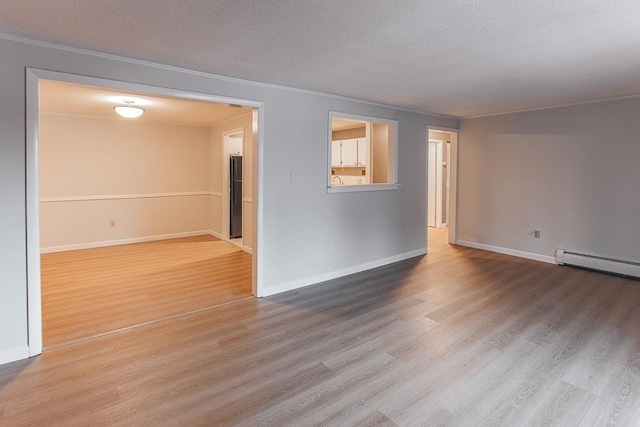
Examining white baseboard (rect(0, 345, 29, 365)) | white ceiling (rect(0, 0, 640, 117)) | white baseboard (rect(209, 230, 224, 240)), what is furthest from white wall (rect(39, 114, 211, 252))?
white ceiling (rect(0, 0, 640, 117))

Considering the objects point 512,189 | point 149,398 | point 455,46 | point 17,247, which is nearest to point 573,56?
point 455,46

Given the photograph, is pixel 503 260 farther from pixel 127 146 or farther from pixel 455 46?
pixel 127 146

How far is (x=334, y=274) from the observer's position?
4.77m

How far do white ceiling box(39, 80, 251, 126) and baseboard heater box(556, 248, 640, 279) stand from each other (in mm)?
4999

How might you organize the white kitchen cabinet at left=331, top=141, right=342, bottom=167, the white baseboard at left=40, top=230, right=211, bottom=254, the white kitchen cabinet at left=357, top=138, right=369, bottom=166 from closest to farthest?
the white baseboard at left=40, top=230, right=211, bottom=254
the white kitchen cabinet at left=357, top=138, right=369, bottom=166
the white kitchen cabinet at left=331, top=141, right=342, bottom=167

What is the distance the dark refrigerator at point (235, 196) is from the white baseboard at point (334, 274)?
3.17 metres

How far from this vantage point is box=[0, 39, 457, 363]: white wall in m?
2.62

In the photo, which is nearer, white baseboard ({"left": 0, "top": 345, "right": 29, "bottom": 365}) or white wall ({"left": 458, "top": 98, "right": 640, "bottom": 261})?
white baseboard ({"left": 0, "top": 345, "right": 29, "bottom": 365})

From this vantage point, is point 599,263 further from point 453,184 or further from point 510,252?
point 453,184

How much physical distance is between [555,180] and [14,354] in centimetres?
662

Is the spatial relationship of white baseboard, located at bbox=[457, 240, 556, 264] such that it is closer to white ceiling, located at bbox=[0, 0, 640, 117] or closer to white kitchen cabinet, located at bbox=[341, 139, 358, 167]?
white kitchen cabinet, located at bbox=[341, 139, 358, 167]

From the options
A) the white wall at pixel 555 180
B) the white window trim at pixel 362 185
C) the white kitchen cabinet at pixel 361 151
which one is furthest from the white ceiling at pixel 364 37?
the white kitchen cabinet at pixel 361 151

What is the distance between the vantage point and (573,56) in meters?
2.99

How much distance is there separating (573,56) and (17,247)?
4676mm
